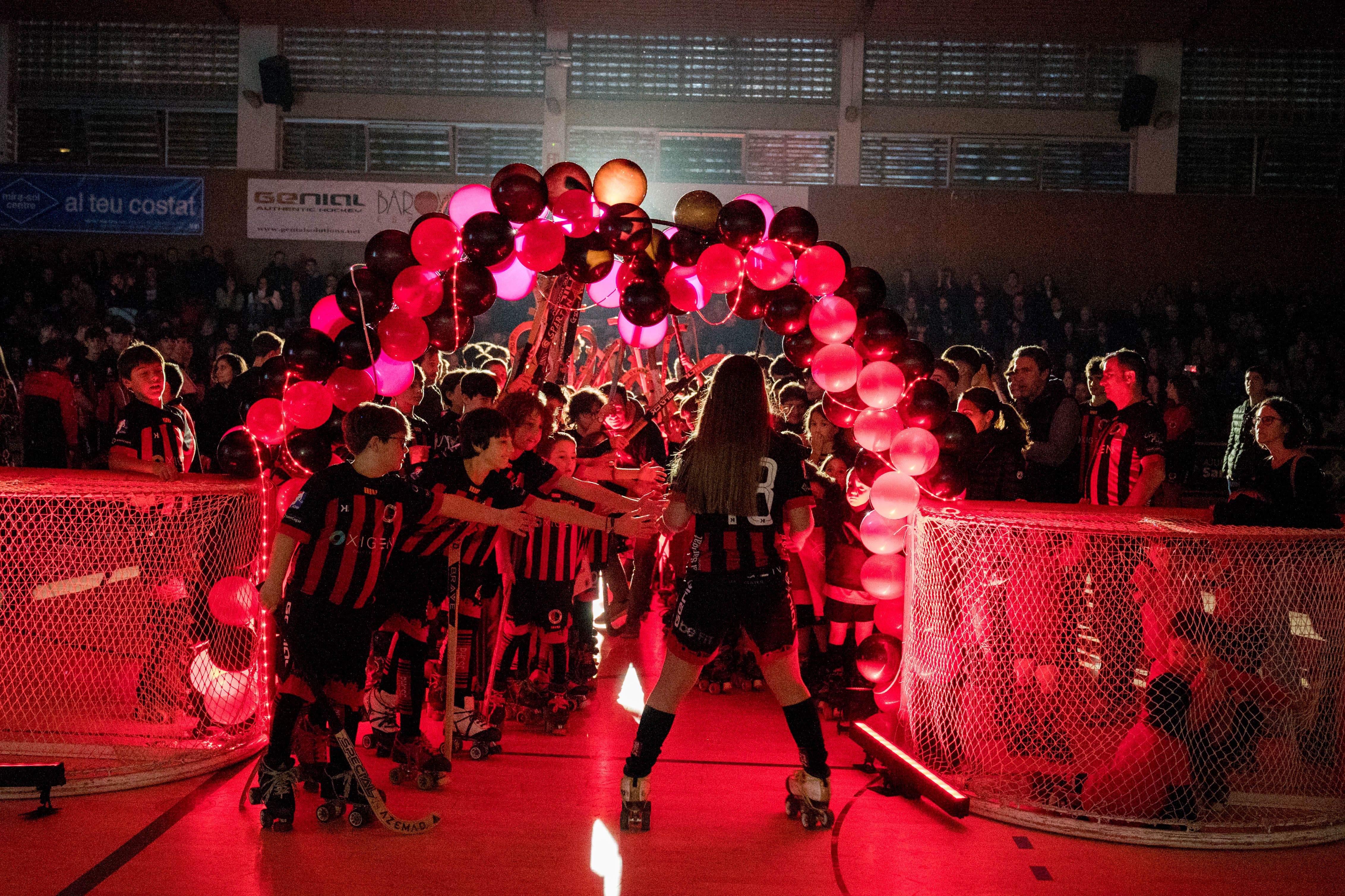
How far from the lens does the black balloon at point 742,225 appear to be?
511 cm

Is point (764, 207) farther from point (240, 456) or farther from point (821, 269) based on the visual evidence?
point (240, 456)

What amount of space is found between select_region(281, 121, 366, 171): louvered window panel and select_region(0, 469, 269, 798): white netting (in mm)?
12749

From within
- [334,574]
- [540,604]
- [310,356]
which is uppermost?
[310,356]

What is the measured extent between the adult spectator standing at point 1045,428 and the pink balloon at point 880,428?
4.73 feet

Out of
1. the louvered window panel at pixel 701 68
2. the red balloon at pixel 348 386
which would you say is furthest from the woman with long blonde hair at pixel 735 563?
the louvered window panel at pixel 701 68

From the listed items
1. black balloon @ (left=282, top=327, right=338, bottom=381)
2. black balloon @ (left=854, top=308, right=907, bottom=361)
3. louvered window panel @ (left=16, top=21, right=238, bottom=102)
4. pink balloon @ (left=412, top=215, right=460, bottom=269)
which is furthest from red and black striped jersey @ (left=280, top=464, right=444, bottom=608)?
louvered window panel @ (left=16, top=21, right=238, bottom=102)

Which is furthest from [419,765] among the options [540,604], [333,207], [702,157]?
[702,157]

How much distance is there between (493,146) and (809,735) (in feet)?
47.8

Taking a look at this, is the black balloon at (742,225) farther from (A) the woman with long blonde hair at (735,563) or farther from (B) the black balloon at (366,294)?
(B) the black balloon at (366,294)

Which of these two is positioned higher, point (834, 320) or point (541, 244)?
point (541, 244)

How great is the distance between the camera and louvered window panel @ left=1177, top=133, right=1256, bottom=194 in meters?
16.4

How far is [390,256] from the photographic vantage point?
484 centimetres

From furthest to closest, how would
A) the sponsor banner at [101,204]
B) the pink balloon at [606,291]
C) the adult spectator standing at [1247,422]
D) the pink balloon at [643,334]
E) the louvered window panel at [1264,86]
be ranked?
the louvered window panel at [1264,86], the sponsor banner at [101,204], the pink balloon at [643,334], the adult spectator standing at [1247,422], the pink balloon at [606,291]

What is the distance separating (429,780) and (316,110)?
15140 millimetres
